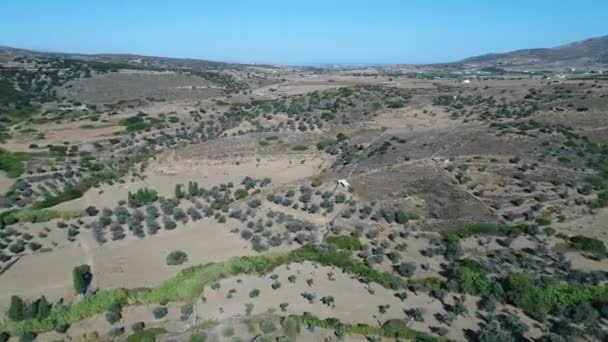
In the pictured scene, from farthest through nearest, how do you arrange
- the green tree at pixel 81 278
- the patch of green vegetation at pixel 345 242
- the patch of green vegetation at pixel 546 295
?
the patch of green vegetation at pixel 345 242, the green tree at pixel 81 278, the patch of green vegetation at pixel 546 295

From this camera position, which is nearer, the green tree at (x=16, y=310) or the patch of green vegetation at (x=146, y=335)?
the patch of green vegetation at (x=146, y=335)

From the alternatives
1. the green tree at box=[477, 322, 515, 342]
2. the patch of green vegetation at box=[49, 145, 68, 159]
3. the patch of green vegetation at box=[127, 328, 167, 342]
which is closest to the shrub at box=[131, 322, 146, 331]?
the patch of green vegetation at box=[127, 328, 167, 342]

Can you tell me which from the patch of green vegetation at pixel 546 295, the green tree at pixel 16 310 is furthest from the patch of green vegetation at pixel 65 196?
the patch of green vegetation at pixel 546 295

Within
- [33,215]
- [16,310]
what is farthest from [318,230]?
[33,215]

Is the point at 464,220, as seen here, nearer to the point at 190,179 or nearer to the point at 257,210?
the point at 257,210

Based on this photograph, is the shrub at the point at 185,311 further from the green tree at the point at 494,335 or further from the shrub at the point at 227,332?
the green tree at the point at 494,335

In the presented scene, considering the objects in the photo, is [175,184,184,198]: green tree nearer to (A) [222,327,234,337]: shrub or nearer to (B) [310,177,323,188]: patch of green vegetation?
(B) [310,177,323,188]: patch of green vegetation

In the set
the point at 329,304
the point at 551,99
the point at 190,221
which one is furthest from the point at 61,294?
the point at 551,99
